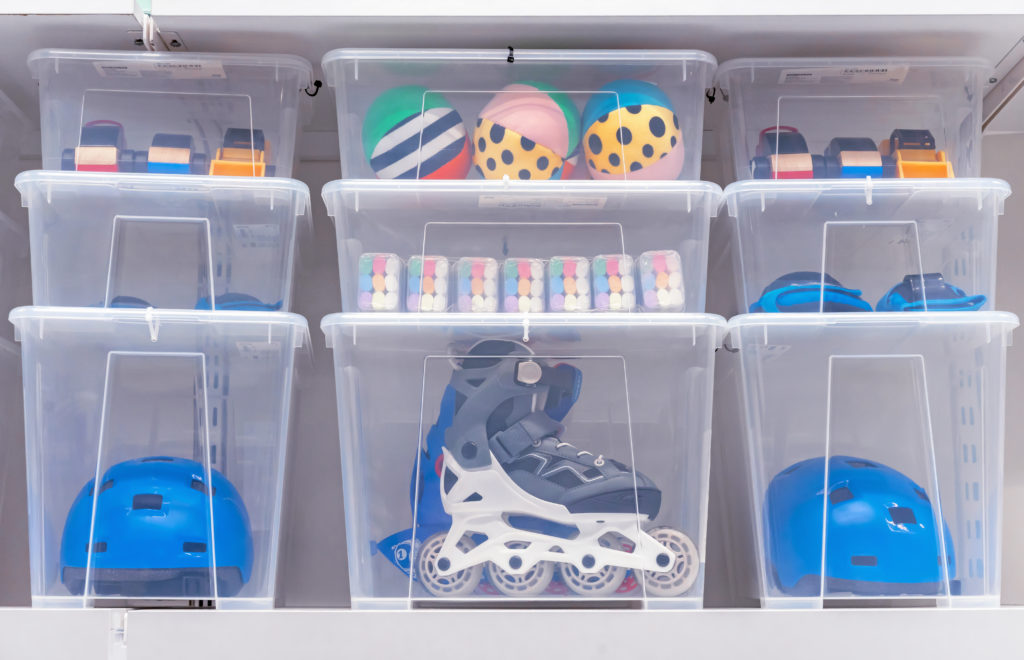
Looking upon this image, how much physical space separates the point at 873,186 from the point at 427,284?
49 centimetres

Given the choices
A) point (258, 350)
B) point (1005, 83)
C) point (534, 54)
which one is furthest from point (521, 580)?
point (1005, 83)

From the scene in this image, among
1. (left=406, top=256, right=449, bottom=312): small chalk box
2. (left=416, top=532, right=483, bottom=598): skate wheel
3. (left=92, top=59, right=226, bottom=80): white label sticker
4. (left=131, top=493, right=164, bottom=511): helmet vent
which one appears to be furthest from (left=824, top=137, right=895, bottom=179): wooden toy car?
(left=131, top=493, right=164, bottom=511): helmet vent

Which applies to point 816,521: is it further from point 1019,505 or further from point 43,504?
point 43,504

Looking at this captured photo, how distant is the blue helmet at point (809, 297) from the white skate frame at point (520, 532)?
273mm

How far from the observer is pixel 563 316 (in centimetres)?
98

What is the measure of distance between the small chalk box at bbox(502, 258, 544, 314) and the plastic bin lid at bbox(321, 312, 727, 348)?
0.02m

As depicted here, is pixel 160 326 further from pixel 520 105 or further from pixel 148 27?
pixel 520 105

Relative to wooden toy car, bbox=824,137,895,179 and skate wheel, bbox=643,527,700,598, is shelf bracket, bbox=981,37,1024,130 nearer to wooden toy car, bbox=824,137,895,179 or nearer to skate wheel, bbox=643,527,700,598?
wooden toy car, bbox=824,137,895,179

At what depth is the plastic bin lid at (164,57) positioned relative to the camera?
41.1 inches

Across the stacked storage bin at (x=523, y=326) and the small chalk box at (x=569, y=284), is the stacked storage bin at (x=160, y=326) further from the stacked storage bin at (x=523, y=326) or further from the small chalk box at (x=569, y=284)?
the small chalk box at (x=569, y=284)

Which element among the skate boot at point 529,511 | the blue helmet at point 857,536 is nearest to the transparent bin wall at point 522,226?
the skate boot at point 529,511

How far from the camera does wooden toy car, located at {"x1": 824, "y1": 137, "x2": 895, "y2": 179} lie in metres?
1.04

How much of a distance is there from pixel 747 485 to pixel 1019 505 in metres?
0.43
